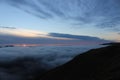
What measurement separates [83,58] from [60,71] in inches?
266

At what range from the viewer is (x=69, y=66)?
1762 inches

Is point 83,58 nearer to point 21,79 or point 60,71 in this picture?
point 60,71

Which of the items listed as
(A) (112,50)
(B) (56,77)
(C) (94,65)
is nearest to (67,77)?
(B) (56,77)

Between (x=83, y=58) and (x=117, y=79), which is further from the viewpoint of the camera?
(x=83, y=58)

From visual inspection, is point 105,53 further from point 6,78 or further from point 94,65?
point 6,78

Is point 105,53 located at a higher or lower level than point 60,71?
higher

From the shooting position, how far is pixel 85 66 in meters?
39.8

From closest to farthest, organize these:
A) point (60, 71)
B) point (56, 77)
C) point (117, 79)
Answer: point (117, 79), point (56, 77), point (60, 71)

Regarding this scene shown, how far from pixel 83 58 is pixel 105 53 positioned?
18.1 feet

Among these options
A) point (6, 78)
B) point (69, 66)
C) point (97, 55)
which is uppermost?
point (97, 55)

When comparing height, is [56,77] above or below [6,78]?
above

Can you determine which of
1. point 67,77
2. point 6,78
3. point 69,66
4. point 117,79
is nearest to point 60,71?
point 69,66

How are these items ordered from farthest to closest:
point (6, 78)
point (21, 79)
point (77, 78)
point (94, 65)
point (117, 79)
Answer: point (6, 78), point (21, 79), point (94, 65), point (77, 78), point (117, 79)

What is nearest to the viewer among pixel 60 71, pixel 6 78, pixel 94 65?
pixel 94 65
